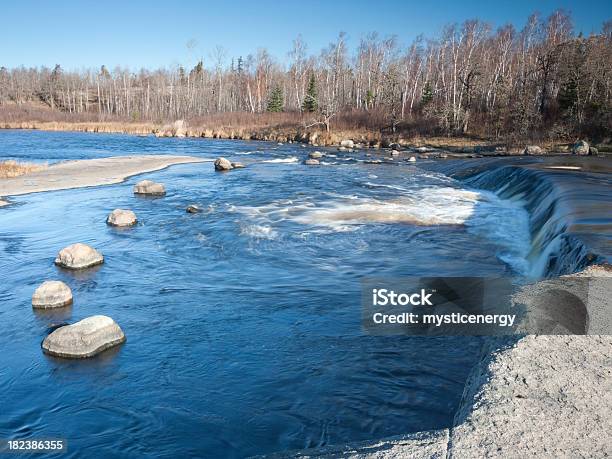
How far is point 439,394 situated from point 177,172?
25656 millimetres

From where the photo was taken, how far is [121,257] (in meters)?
12.2

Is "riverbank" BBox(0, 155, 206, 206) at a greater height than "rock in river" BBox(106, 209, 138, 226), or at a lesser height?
greater

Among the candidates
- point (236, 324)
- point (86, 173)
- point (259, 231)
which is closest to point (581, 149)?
point (259, 231)

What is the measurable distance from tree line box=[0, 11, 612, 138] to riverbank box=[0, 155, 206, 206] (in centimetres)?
2369

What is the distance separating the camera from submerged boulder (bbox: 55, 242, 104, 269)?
1114cm

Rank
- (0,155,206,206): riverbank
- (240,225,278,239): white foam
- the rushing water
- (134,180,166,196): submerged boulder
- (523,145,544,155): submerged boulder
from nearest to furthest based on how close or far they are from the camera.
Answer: the rushing water, (240,225,278,239): white foam, (134,180,166,196): submerged boulder, (0,155,206,206): riverbank, (523,145,544,155): submerged boulder

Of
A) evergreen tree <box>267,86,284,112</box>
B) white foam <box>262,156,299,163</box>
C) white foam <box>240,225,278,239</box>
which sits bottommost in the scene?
white foam <box>240,225,278,239</box>

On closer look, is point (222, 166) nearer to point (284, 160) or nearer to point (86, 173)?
point (284, 160)

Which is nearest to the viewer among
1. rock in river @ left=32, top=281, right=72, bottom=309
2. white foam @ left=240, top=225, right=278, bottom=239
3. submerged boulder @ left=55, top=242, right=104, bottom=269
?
rock in river @ left=32, top=281, right=72, bottom=309

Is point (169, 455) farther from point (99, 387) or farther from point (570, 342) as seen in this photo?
point (570, 342)

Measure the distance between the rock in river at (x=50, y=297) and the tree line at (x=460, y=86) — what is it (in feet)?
126

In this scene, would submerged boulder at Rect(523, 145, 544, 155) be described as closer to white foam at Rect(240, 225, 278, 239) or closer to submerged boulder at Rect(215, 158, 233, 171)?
submerged boulder at Rect(215, 158, 233, 171)

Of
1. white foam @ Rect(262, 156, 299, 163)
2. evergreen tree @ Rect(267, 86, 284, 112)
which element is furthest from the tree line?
white foam @ Rect(262, 156, 299, 163)

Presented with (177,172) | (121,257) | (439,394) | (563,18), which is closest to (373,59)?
(563,18)
